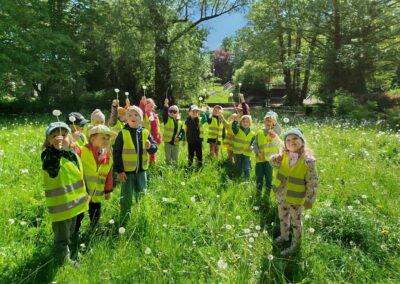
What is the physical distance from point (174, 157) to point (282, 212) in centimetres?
363

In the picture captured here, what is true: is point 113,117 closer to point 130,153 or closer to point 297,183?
point 130,153

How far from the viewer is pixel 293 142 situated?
4.54 meters

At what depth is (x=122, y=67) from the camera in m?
25.2

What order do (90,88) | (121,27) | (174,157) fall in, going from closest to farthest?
(174,157), (121,27), (90,88)

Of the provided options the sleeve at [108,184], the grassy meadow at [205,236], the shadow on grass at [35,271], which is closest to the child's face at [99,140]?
the sleeve at [108,184]

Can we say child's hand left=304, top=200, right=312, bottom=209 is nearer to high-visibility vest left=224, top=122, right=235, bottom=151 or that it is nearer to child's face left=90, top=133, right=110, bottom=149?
child's face left=90, top=133, right=110, bottom=149

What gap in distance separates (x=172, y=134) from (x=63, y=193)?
402 centimetres

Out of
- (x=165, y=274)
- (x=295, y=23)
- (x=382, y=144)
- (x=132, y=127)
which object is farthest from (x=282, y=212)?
(x=295, y=23)

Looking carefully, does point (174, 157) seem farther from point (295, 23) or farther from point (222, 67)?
point (222, 67)

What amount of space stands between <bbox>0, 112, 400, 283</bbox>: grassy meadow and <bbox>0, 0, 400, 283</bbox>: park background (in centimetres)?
2

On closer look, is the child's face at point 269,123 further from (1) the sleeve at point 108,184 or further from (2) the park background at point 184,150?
(1) the sleeve at point 108,184

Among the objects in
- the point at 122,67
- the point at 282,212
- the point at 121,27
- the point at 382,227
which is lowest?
the point at 382,227

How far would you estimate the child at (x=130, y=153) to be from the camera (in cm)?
516

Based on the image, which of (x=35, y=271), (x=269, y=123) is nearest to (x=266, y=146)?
(x=269, y=123)
